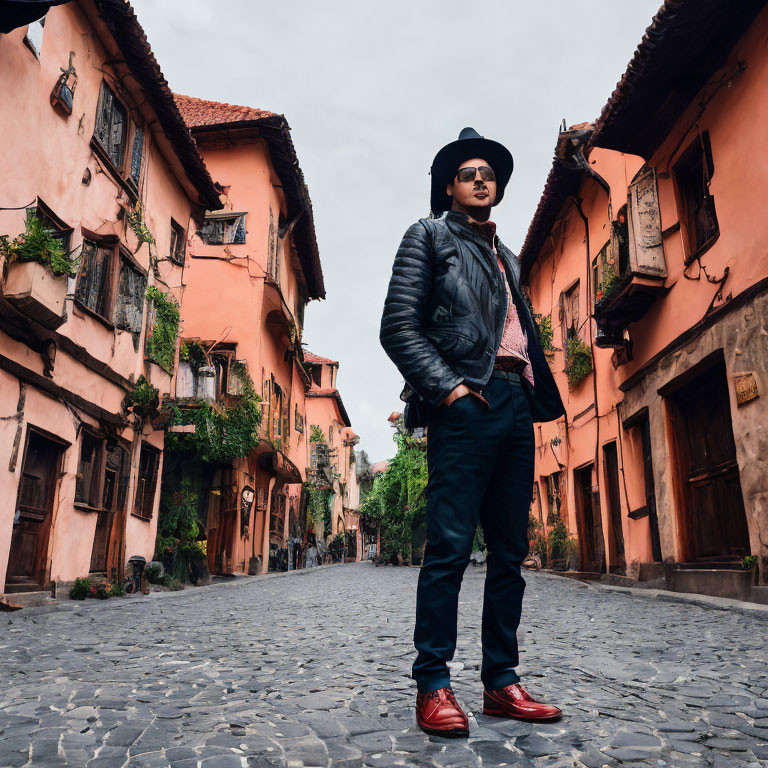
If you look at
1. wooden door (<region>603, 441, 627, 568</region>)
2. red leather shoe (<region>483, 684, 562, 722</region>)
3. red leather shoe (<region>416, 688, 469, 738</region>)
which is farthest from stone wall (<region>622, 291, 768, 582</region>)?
red leather shoe (<region>416, 688, 469, 738</region>)

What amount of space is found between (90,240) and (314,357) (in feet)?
114

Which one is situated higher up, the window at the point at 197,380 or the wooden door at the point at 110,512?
the window at the point at 197,380

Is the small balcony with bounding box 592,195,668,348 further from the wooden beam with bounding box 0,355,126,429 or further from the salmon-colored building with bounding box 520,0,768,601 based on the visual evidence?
the wooden beam with bounding box 0,355,126,429

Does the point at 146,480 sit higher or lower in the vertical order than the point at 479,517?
higher

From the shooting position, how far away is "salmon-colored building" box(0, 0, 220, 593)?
8.62 meters

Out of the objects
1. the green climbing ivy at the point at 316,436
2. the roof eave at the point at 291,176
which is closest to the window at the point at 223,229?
the roof eave at the point at 291,176

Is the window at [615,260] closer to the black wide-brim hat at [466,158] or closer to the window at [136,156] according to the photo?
the window at [136,156]

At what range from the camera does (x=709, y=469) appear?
930cm

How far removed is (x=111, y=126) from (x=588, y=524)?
458 inches

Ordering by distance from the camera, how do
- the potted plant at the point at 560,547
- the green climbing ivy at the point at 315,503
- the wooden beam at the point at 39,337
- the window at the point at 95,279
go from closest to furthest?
the wooden beam at the point at 39,337 < the window at the point at 95,279 < the potted plant at the point at 560,547 < the green climbing ivy at the point at 315,503

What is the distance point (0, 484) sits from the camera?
8414mm

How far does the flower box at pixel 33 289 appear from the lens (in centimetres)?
819

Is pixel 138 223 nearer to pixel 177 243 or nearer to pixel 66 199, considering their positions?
pixel 66 199

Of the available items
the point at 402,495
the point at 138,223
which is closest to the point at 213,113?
the point at 138,223
